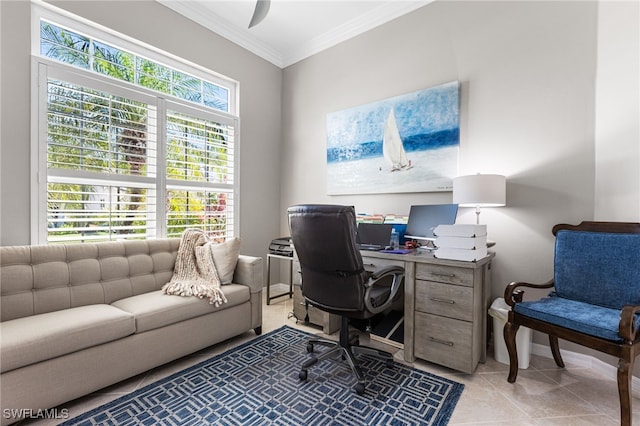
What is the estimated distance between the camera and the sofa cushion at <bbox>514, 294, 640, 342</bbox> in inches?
57.6

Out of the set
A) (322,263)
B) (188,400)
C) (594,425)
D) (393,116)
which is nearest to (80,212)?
(188,400)

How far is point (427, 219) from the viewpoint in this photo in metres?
2.48

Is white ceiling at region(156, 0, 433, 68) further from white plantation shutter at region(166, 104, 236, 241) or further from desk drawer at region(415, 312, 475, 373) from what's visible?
desk drawer at region(415, 312, 475, 373)

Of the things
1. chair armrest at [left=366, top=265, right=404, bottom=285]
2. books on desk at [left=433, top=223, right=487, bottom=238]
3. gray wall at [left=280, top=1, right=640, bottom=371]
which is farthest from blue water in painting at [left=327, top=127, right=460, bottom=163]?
chair armrest at [left=366, top=265, right=404, bottom=285]

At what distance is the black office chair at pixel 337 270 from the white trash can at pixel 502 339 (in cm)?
76

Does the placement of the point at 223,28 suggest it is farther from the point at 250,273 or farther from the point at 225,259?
the point at 250,273

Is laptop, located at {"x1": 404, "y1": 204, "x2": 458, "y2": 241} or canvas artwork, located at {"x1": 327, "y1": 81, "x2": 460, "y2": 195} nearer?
laptop, located at {"x1": 404, "y1": 204, "x2": 458, "y2": 241}

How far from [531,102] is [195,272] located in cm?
301

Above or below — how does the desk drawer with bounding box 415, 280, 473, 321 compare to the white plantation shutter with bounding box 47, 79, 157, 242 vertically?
below

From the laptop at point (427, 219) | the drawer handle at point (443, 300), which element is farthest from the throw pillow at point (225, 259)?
the drawer handle at point (443, 300)

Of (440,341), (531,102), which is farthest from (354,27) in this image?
(440,341)

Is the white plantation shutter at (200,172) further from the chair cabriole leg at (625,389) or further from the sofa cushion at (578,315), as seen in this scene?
the chair cabriole leg at (625,389)

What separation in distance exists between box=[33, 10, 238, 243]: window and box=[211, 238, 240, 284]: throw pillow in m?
0.72

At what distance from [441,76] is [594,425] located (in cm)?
261
